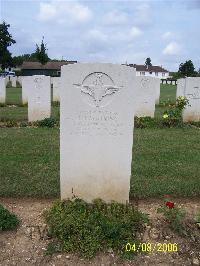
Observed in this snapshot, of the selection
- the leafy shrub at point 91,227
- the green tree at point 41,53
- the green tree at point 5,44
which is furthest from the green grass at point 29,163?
the green tree at point 5,44

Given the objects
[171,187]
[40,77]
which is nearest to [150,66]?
[40,77]

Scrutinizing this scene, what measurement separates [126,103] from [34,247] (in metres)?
1.96

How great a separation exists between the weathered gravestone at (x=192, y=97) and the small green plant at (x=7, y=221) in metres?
9.01

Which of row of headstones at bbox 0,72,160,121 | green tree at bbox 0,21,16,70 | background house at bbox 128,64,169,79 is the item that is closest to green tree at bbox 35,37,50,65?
green tree at bbox 0,21,16,70

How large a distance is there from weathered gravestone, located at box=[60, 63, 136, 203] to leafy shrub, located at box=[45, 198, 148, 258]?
0.29m

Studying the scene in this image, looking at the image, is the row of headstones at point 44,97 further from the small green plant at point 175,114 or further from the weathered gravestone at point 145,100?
the small green plant at point 175,114

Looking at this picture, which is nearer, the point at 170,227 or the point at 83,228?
the point at 83,228

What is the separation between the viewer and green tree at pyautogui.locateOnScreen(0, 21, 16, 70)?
5278 centimetres

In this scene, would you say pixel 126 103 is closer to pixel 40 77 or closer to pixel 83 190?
pixel 83 190

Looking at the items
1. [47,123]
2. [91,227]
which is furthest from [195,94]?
[91,227]

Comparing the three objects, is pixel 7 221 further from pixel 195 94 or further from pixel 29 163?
pixel 195 94

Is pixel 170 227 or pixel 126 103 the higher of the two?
pixel 126 103

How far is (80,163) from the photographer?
4.75 meters

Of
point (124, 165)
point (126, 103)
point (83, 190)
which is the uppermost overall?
point (126, 103)
